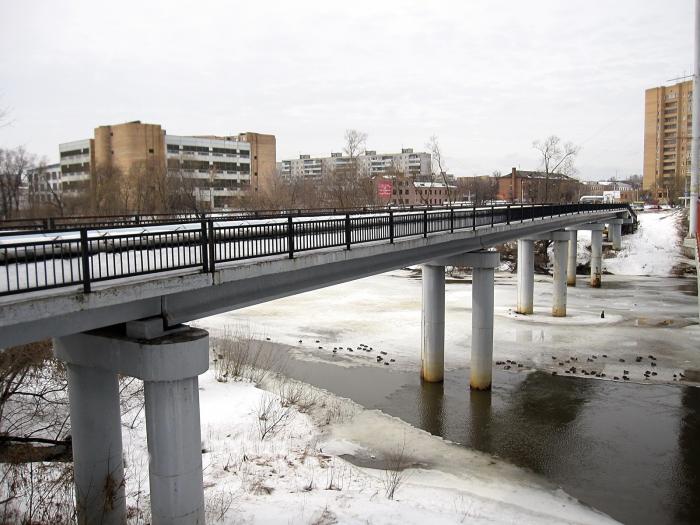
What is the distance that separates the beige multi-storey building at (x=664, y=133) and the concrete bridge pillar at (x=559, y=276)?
128m

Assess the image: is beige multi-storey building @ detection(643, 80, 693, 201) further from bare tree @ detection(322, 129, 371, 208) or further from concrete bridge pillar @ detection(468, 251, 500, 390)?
concrete bridge pillar @ detection(468, 251, 500, 390)

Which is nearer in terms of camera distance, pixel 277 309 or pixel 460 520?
pixel 460 520

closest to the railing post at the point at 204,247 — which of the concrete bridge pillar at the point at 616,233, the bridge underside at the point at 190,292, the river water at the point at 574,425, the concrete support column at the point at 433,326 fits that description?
the bridge underside at the point at 190,292

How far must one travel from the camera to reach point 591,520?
39.4 feet

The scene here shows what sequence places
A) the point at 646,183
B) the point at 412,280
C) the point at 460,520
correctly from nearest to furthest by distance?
the point at 460,520, the point at 412,280, the point at 646,183

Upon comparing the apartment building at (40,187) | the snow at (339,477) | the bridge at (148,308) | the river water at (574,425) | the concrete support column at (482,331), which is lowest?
the river water at (574,425)

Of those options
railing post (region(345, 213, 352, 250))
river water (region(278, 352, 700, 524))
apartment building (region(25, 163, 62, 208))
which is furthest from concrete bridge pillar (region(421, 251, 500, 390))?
apartment building (region(25, 163, 62, 208))

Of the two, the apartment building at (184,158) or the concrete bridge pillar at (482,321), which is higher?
the apartment building at (184,158)

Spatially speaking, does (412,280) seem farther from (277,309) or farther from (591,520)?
(591,520)

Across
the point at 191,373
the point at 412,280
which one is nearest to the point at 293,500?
the point at 191,373

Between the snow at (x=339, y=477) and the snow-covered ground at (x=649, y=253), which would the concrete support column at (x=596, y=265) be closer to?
the snow-covered ground at (x=649, y=253)

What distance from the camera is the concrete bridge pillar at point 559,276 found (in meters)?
33.9

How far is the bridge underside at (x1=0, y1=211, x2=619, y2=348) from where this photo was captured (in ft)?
21.9

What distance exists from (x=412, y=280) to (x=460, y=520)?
37661 mm
